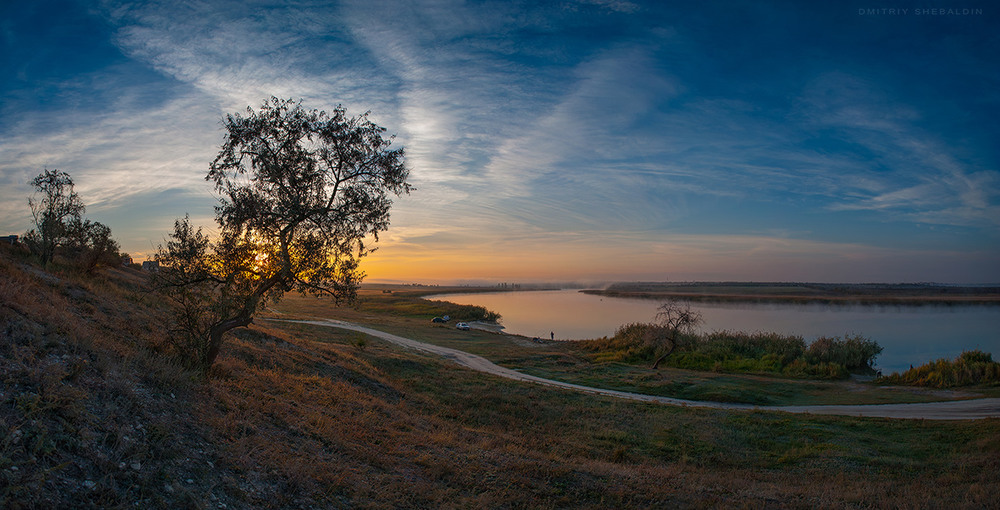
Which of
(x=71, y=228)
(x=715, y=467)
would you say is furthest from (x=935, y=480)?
(x=71, y=228)

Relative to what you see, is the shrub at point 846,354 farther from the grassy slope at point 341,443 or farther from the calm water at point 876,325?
the grassy slope at point 341,443

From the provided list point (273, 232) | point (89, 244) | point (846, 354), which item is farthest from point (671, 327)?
point (89, 244)

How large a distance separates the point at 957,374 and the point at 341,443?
44.9 metres

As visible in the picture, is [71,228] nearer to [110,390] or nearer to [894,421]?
[110,390]

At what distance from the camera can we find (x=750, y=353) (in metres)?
48.9

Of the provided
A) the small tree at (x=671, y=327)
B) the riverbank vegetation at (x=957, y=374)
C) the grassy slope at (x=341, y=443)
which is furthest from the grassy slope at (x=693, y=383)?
the grassy slope at (x=341, y=443)

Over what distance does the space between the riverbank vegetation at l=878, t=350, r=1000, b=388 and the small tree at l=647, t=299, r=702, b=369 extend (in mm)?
15688

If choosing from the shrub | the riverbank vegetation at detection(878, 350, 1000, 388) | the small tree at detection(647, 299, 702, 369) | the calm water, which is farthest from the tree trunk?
the calm water

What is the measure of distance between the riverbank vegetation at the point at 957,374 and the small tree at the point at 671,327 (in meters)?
15.7

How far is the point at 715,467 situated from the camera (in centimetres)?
1669

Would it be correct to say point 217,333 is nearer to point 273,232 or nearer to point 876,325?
point 273,232

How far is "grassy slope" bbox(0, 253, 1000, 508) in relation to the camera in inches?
279

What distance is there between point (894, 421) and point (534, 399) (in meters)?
18.5

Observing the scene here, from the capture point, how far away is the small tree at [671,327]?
4619 centimetres
